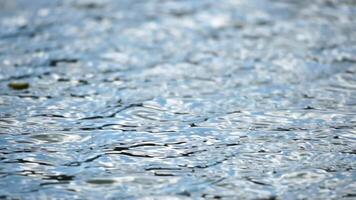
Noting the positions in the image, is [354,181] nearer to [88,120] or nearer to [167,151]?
[167,151]

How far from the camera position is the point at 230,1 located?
4621 millimetres

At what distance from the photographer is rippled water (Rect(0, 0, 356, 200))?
7.44ft

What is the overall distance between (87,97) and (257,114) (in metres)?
0.77

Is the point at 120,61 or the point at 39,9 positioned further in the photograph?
the point at 39,9

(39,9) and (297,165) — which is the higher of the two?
(39,9)

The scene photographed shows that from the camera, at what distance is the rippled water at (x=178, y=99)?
89.3 inches

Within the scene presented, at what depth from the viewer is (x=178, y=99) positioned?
306 cm

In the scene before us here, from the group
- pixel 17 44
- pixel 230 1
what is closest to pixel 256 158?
pixel 17 44

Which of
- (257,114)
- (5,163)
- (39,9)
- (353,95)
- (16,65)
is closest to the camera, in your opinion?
(5,163)

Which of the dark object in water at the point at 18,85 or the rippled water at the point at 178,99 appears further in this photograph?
the dark object in water at the point at 18,85

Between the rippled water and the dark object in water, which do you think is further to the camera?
the dark object in water

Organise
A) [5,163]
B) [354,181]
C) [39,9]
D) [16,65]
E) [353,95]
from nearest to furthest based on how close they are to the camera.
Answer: [354,181]
[5,163]
[353,95]
[16,65]
[39,9]

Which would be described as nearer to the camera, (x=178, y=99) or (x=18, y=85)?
(x=178, y=99)

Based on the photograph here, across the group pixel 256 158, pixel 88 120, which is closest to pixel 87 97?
pixel 88 120
